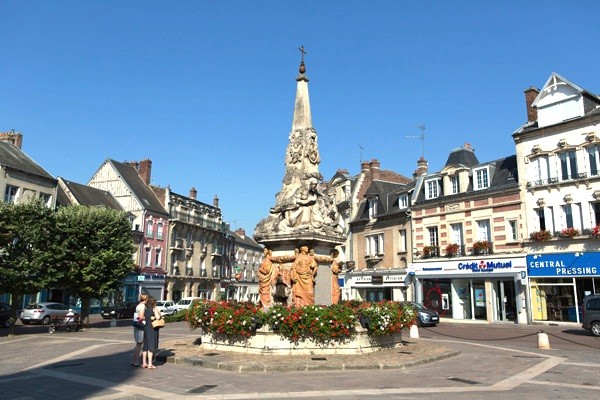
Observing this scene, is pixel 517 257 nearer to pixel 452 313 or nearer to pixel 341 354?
pixel 452 313

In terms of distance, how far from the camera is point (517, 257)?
29234mm

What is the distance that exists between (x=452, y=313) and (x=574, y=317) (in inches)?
316

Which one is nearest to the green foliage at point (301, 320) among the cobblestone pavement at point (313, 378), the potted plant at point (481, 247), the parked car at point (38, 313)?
the cobblestone pavement at point (313, 378)

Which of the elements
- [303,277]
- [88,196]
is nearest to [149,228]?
[88,196]

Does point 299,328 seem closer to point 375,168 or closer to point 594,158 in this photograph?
point 594,158

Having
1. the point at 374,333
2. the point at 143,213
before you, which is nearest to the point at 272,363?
the point at 374,333

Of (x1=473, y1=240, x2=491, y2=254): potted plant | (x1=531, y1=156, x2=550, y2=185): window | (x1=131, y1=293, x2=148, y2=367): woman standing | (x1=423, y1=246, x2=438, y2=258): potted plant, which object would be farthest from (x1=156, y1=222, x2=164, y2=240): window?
(x1=131, y1=293, x2=148, y2=367): woman standing

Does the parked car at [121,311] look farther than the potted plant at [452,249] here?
Yes

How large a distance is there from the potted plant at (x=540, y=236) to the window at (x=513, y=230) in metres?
1.35

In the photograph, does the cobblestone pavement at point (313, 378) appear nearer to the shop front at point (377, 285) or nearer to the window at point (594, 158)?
the window at point (594, 158)

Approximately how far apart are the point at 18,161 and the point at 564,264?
37305 mm

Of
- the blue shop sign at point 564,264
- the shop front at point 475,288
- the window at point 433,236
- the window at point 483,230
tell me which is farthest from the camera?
the window at point 433,236

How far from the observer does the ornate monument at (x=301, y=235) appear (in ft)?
45.4

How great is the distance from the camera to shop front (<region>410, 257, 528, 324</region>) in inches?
1157
